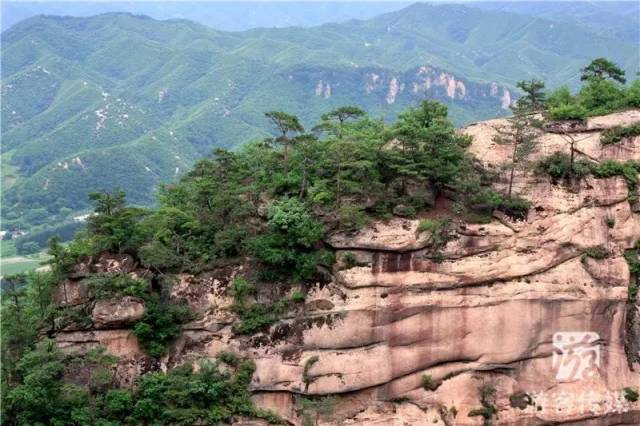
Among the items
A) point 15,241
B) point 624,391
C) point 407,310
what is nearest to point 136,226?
point 407,310

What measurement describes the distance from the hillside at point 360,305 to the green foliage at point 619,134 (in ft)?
3.82

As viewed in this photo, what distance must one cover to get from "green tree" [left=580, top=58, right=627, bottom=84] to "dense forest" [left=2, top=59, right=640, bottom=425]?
2489 mm

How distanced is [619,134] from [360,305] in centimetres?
1192

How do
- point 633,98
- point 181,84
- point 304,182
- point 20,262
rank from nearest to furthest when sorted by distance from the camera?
point 304,182 < point 633,98 < point 20,262 < point 181,84

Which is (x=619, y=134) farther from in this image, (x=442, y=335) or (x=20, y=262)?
(x=20, y=262)

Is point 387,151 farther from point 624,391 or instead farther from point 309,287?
point 624,391

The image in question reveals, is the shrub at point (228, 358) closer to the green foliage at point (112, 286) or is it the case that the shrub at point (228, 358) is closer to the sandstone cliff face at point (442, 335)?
the sandstone cliff face at point (442, 335)

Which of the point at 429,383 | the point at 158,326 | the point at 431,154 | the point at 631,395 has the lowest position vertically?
the point at 631,395

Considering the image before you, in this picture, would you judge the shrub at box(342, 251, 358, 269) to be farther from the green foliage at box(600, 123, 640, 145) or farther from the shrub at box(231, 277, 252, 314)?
the green foliage at box(600, 123, 640, 145)

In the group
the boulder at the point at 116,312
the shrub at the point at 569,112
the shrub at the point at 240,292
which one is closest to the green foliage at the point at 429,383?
the shrub at the point at 240,292

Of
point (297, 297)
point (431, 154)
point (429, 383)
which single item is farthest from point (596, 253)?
point (297, 297)

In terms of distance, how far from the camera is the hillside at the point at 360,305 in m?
22.0

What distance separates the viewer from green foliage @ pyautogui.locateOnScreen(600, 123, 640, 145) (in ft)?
81.7
